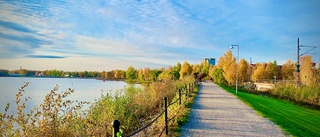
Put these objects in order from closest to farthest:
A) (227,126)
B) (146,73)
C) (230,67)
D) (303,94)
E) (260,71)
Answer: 1. (227,126)
2. (303,94)
3. (230,67)
4. (260,71)
5. (146,73)

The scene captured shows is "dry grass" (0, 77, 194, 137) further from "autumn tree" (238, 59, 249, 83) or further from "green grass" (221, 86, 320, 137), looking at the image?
"autumn tree" (238, 59, 249, 83)

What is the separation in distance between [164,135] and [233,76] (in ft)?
139

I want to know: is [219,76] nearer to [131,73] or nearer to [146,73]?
[146,73]

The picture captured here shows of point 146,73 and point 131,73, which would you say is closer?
point 146,73

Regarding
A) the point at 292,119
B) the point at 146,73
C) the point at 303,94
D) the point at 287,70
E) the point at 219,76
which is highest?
the point at 287,70

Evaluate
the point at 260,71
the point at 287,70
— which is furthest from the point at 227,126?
the point at 287,70

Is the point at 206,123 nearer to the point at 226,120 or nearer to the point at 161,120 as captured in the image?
the point at 226,120

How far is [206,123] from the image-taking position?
10242 mm

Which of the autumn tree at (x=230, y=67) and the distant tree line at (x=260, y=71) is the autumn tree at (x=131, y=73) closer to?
the distant tree line at (x=260, y=71)

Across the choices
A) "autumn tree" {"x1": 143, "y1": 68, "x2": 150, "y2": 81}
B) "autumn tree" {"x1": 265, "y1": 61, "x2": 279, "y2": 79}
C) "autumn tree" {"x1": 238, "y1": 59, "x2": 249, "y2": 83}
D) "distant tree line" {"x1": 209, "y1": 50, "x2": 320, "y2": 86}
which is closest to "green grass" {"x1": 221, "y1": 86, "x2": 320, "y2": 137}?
"distant tree line" {"x1": 209, "y1": 50, "x2": 320, "y2": 86}

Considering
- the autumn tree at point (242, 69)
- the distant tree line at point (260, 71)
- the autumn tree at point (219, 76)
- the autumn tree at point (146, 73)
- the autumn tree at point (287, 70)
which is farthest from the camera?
the autumn tree at point (146, 73)

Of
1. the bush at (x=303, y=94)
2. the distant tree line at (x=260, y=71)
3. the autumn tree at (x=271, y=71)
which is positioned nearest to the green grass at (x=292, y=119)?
the bush at (x=303, y=94)

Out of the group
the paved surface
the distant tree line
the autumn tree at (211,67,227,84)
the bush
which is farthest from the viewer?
the autumn tree at (211,67,227,84)

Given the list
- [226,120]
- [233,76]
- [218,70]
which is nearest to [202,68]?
[218,70]
